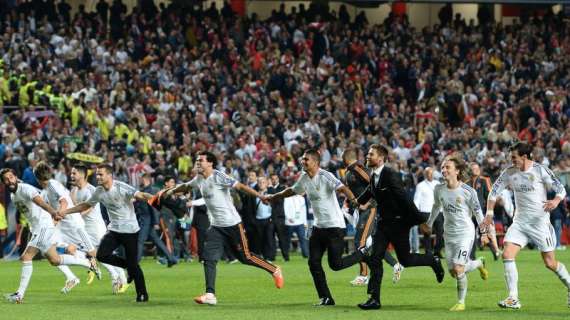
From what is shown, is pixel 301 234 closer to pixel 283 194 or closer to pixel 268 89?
pixel 268 89

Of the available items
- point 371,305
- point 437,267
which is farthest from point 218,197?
point 437,267

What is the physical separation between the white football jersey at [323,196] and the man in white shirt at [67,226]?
3472 millimetres

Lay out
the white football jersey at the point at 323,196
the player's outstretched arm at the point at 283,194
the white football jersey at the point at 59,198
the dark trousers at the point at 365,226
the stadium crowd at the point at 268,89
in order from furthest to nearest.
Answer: the stadium crowd at the point at 268,89 < the dark trousers at the point at 365,226 < the white football jersey at the point at 59,198 < the player's outstretched arm at the point at 283,194 < the white football jersey at the point at 323,196

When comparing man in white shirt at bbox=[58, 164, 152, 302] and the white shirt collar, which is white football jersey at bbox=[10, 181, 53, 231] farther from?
the white shirt collar

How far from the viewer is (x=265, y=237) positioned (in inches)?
1169

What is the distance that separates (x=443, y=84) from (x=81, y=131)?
553 inches

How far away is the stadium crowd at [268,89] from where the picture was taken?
1339 inches

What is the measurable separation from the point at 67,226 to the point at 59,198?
2.15m

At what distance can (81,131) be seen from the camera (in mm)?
33688

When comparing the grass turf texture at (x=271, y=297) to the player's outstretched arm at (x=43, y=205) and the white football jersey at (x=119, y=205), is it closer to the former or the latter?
the white football jersey at (x=119, y=205)

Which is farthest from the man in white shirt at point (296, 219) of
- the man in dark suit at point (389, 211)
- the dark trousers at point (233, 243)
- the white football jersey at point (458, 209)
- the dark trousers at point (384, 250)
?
the man in dark suit at point (389, 211)

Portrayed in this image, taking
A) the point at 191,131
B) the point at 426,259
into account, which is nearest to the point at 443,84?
the point at 191,131

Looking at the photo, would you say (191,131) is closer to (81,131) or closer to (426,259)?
(81,131)

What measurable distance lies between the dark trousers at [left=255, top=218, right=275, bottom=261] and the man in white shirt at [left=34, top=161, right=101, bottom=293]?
25.8ft
